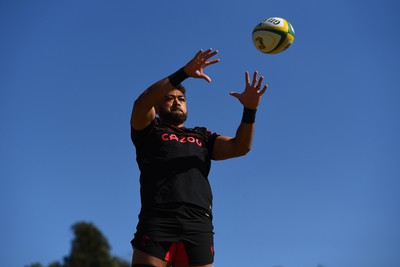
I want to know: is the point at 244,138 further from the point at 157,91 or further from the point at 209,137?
the point at 157,91

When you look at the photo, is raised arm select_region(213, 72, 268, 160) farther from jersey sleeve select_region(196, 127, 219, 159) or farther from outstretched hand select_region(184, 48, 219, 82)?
outstretched hand select_region(184, 48, 219, 82)

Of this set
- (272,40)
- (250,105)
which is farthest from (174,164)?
(272,40)

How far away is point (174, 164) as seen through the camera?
256 inches

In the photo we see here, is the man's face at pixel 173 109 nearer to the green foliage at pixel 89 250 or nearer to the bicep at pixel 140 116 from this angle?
the bicep at pixel 140 116

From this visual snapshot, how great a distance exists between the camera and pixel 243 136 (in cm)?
714

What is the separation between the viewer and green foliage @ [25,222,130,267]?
5375cm

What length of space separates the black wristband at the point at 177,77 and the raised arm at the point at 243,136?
0.96 m

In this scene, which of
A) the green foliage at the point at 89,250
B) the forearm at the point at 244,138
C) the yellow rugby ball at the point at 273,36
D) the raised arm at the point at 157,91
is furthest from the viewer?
the green foliage at the point at 89,250

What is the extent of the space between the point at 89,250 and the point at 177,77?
50.2 meters

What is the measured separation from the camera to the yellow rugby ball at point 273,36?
25.6ft

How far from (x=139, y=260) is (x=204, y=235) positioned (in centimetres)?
80

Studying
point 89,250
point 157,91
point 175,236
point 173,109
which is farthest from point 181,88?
point 89,250

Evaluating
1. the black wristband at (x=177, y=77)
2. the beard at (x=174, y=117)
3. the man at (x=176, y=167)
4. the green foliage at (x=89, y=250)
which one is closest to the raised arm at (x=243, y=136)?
the man at (x=176, y=167)

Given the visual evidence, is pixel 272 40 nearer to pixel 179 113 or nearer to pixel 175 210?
pixel 179 113
